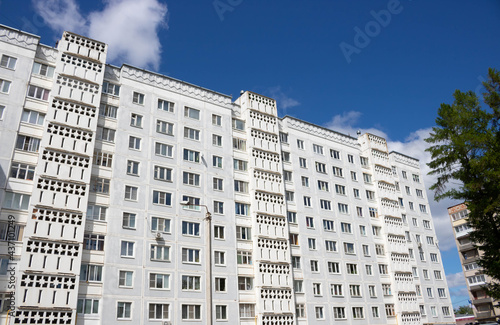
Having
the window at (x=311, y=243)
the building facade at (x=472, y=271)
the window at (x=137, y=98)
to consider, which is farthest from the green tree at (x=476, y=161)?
the building facade at (x=472, y=271)

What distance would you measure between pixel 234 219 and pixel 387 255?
80.4ft

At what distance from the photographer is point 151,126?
142ft

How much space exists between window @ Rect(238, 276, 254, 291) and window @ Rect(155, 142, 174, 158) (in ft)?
47.9

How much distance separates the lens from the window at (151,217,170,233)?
39.1 m

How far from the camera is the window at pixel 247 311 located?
40.7 m

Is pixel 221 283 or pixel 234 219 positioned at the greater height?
pixel 234 219

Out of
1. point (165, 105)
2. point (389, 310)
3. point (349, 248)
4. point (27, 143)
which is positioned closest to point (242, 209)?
point (165, 105)

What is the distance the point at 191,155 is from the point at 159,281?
13.7 metres

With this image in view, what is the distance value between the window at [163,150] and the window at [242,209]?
9.03 metres

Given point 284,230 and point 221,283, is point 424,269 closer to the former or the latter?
point 284,230

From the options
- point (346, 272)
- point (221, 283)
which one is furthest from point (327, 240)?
point (221, 283)

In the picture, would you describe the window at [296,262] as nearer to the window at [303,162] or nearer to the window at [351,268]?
the window at [351,268]

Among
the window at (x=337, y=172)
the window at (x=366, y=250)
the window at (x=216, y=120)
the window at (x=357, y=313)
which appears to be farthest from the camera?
→ the window at (x=337, y=172)

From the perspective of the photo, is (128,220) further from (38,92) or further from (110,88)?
(38,92)
